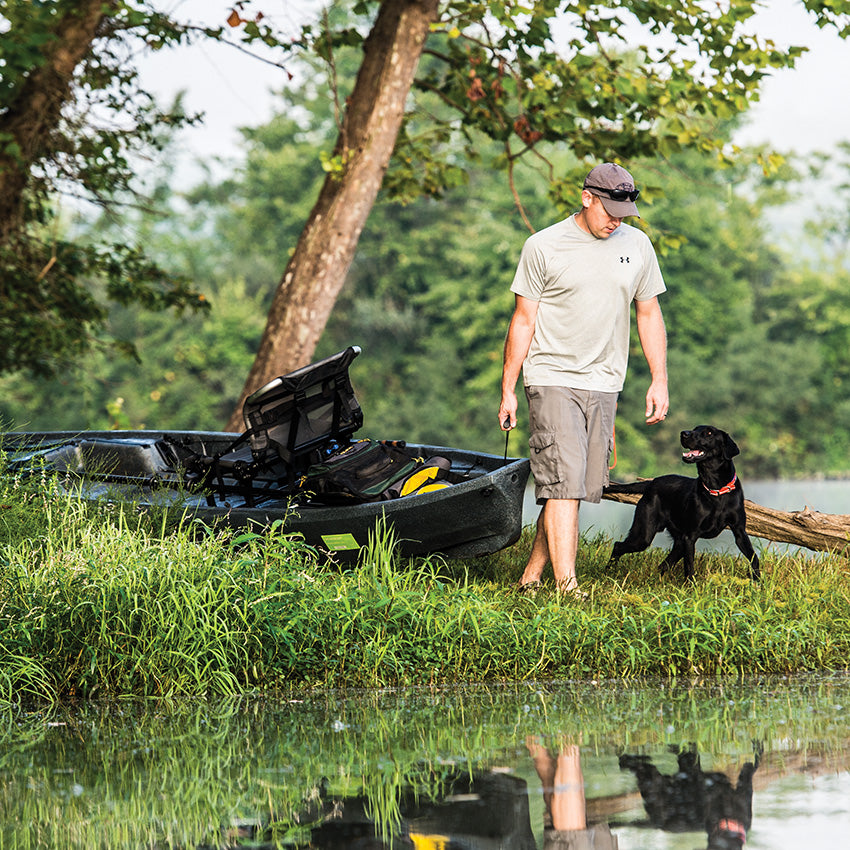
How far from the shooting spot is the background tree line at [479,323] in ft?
155

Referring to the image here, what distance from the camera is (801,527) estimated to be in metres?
8.26

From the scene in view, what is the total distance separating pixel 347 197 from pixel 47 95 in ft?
12.3

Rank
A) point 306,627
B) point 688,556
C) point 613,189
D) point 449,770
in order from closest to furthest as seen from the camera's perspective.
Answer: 1. point 449,770
2. point 306,627
3. point 613,189
4. point 688,556

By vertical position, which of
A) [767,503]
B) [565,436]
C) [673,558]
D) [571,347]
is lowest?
[767,503]

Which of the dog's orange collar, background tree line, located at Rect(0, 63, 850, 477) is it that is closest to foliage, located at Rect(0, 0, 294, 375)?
the dog's orange collar

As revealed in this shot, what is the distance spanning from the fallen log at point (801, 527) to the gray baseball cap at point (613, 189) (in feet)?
7.33

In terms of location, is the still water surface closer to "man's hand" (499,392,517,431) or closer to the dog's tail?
"man's hand" (499,392,517,431)

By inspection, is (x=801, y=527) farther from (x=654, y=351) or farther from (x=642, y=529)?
(x=654, y=351)

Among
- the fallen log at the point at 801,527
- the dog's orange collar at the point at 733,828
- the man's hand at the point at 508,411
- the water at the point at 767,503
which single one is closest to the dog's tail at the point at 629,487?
the fallen log at the point at 801,527

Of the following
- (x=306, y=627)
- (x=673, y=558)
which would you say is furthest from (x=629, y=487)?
(x=306, y=627)

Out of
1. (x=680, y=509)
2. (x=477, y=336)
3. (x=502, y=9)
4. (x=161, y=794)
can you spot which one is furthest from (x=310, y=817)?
(x=477, y=336)

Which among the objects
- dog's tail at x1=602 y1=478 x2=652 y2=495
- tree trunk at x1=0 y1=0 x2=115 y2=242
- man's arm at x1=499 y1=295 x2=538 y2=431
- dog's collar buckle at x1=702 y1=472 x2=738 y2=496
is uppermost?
tree trunk at x1=0 y1=0 x2=115 y2=242

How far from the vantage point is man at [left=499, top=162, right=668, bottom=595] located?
671 cm

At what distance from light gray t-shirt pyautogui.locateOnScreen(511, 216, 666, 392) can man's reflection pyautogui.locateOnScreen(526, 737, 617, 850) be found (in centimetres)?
271
